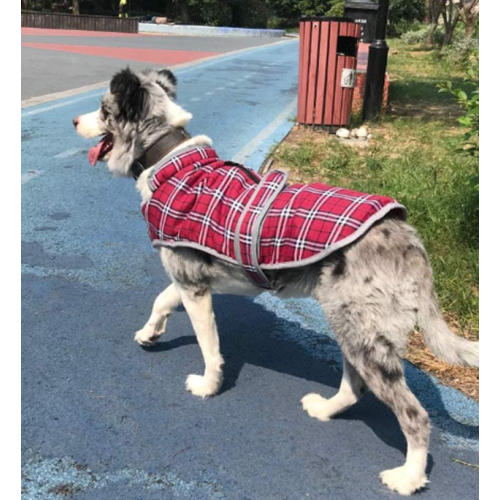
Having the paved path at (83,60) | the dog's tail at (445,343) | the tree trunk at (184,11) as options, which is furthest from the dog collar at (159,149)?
the tree trunk at (184,11)

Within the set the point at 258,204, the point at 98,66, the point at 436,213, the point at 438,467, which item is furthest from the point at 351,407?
the point at 98,66

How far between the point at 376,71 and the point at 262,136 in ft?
8.55

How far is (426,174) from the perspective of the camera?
7.34 meters

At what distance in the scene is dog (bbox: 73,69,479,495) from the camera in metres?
2.76

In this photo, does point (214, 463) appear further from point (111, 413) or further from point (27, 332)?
point (27, 332)

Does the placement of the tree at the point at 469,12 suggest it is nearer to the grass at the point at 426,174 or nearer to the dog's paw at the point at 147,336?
the grass at the point at 426,174

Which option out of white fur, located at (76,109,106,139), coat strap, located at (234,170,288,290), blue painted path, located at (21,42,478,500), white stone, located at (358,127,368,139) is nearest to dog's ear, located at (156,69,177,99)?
white fur, located at (76,109,106,139)

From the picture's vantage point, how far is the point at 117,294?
182 inches

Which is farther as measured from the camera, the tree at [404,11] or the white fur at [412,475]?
the tree at [404,11]

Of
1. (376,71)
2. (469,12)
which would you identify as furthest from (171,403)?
(469,12)

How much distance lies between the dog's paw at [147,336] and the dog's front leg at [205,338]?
0.46 meters

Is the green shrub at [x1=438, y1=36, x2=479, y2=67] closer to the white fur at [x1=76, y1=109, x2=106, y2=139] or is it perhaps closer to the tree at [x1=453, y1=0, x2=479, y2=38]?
the tree at [x1=453, y1=0, x2=479, y2=38]

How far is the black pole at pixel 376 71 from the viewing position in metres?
10.1

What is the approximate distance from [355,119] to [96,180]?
5.33 m
